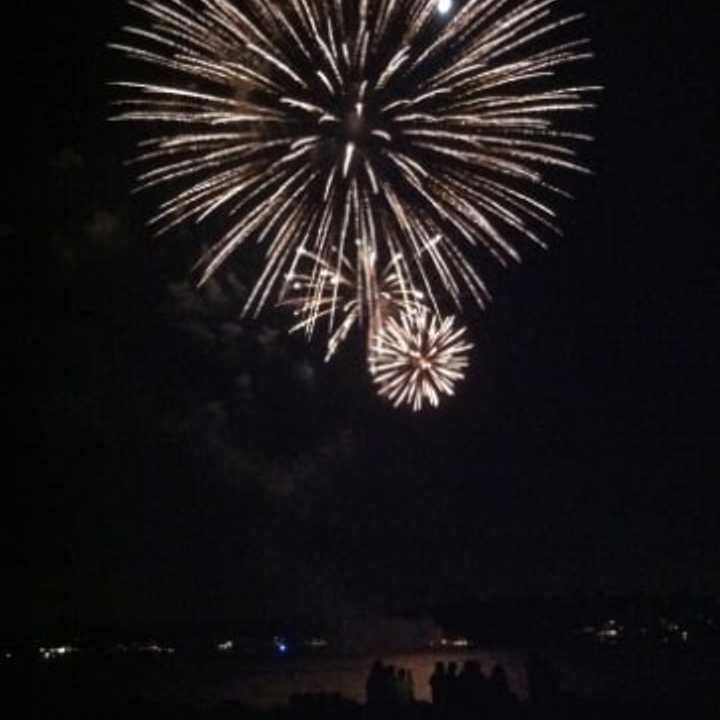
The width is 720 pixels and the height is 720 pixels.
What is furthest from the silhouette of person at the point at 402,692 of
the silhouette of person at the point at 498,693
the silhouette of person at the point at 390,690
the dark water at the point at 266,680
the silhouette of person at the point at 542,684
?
the dark water at the point at 266,680

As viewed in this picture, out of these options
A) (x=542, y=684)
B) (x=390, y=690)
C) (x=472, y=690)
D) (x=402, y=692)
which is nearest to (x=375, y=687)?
(x=390, y=690)

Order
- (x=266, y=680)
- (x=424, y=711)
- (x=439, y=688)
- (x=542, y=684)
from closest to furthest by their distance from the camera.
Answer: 1. (x=424, y=711)
2. (x=439, y=688)
3. (x=542, y=684)
4. (x=266, y=680)

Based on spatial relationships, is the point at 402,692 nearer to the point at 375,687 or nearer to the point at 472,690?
the point at 375,687

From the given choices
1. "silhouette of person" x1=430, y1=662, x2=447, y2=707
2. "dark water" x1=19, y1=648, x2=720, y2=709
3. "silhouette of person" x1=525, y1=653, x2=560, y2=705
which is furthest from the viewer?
"dark water" x1=19, y1=648, x2=720, y2=709

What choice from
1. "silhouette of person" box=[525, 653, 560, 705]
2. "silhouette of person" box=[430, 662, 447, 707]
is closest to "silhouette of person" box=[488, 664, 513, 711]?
"silhouette of person" box=[525, 653, 560, 705]

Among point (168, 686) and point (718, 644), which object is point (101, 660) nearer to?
point (168, 686)

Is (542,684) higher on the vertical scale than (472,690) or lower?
higher

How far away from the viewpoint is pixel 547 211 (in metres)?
11.1

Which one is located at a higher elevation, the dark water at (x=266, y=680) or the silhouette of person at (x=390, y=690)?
the dark water at (x=266, y=680)

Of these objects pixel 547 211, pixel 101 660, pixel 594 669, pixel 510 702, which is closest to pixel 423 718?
pixel 510 702

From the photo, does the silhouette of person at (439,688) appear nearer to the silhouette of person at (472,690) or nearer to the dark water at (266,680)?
the silhouette of person at (472,690)

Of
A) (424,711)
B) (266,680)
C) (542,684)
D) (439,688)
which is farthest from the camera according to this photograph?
(266,680)

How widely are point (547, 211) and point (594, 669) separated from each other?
5228 cm

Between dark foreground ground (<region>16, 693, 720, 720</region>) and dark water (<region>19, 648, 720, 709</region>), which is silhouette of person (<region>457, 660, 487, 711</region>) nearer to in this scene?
dark foreground ground (<region>16, 693, 720, 720</region>)
